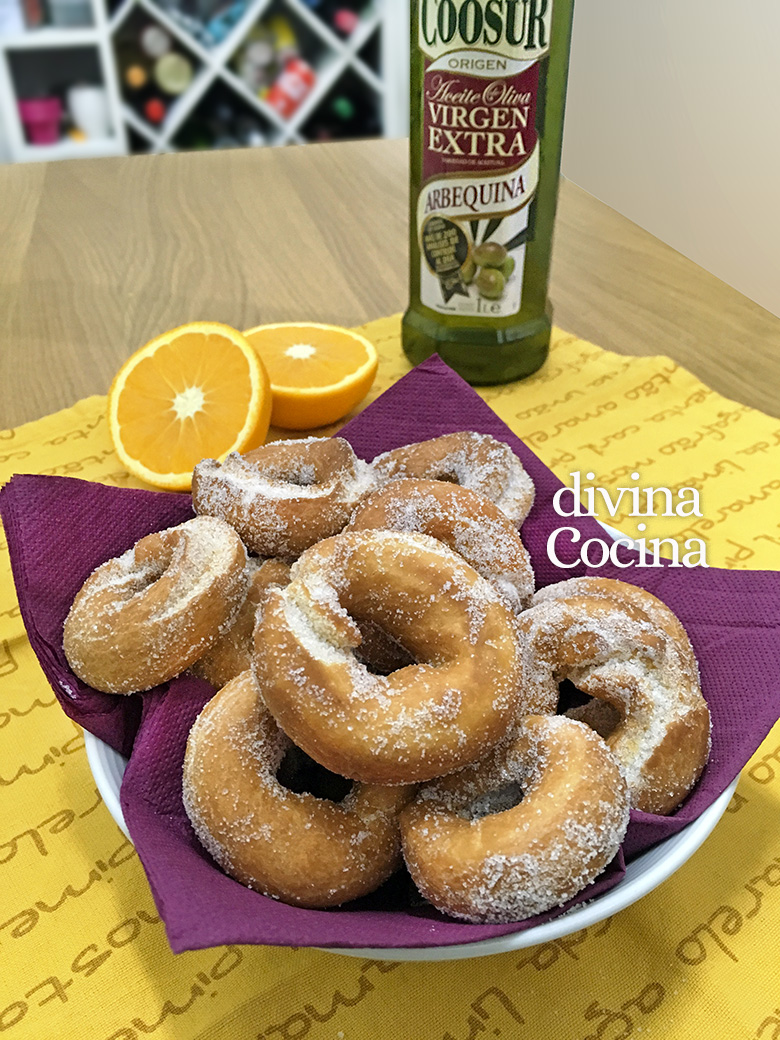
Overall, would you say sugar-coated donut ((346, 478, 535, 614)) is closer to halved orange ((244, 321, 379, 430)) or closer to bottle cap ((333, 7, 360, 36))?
halved orange ((244, 321, 379, 430))

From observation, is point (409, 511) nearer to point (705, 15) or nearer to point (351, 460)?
point (351, 460)

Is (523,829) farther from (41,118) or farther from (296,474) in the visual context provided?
(41,118)

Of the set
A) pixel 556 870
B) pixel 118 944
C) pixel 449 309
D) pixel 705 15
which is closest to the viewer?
pixel 556 870

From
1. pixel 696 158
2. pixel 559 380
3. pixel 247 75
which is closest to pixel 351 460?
pixel 559 380

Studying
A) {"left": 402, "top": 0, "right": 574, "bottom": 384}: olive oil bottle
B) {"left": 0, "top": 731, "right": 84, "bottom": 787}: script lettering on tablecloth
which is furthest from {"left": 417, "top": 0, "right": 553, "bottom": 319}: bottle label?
{"left": 0, "top": 731, "right": 84, "bottom": 787}: script lettering on tablecloth

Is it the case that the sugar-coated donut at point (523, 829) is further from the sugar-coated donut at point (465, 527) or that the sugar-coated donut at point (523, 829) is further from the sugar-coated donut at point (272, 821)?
the sugar-coated donut at point (465, 527)

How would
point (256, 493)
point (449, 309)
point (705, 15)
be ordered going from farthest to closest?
point (705, 15) < point (449, 309) < point (256, 493)
